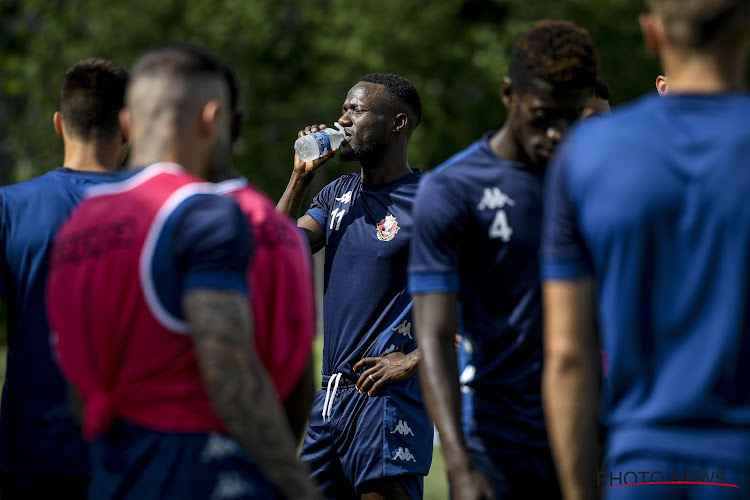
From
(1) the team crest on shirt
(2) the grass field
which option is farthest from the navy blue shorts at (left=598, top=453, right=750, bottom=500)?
(2) the grass field

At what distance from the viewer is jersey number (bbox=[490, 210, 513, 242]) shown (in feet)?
12.4

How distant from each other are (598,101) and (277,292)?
9.15ft

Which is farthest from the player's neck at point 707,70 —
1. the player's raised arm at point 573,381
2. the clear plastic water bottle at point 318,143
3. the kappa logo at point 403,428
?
the clear plastic water bottle at point 318,143

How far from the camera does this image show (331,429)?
5.72 m

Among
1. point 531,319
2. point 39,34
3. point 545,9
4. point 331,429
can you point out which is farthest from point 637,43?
point 531,319

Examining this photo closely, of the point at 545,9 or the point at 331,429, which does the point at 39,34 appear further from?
the point at 331,429

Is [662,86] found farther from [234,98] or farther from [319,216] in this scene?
[234,98]

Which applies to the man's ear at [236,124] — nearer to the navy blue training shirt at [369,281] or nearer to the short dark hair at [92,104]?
the short dark hair at [92,104]

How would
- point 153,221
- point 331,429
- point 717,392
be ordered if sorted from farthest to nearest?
point 331,429
point 153,221
point 717,392

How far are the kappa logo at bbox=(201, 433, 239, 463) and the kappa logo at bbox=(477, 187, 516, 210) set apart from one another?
1312 millimetres

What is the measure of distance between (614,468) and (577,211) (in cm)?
68

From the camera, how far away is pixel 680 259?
106 inches

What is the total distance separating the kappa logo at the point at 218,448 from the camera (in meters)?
2.95

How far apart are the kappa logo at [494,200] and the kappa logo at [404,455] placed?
2.14 metres
